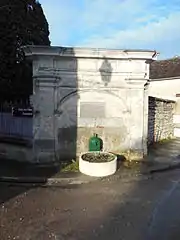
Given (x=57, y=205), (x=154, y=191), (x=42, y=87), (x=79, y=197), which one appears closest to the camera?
(x=57, y=205)

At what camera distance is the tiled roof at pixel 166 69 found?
31.3m

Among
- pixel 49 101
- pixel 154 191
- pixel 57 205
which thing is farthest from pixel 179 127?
pixel 57 205

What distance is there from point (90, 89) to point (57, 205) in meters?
6.39

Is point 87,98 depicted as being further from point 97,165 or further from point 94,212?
point 94,212

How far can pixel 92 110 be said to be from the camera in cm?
1413

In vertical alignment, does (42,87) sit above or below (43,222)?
above

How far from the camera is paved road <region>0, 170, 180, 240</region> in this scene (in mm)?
6434

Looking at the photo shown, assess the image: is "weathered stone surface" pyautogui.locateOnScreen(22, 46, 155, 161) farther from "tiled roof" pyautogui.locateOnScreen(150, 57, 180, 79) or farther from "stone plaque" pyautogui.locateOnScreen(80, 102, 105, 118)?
"tiled roof" pyautogui.locateOnScreen(150, 57, 180, 79)

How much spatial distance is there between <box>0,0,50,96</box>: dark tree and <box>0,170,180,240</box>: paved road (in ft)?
37.0

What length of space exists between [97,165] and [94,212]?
398 centimetres

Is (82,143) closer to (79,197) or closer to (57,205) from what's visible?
(79,197)

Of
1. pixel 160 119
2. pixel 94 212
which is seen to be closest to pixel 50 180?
pixel 94 212

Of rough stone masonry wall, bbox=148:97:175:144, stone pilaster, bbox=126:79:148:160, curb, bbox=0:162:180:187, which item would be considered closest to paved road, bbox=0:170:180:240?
curb, bbox=0:162:180:187

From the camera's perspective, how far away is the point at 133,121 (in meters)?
14.2
